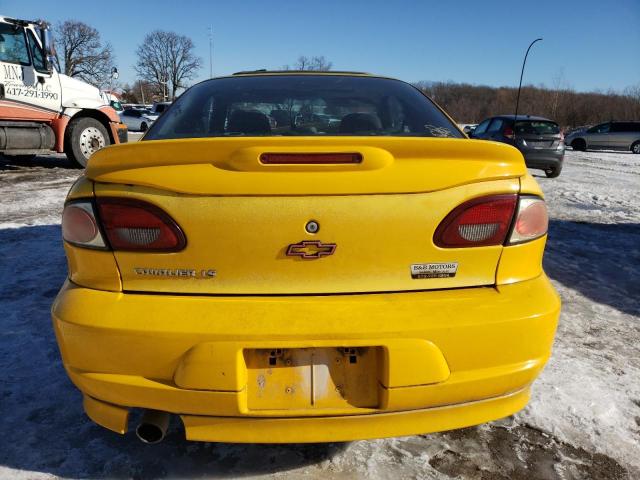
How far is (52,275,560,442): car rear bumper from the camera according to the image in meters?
1.45

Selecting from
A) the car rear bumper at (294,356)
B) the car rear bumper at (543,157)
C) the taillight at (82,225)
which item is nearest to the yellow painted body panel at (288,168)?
the taillight at (82,225)

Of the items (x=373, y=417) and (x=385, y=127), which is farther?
(x=385, y=127)

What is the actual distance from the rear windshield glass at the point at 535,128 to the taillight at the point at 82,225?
10711 millimetres

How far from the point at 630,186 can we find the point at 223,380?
36.4 feet

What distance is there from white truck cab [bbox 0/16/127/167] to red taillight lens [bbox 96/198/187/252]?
839 cm

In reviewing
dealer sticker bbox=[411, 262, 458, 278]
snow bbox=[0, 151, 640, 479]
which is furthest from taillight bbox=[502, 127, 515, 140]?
dealer sticker bbox=[411, 262, 458, 278]

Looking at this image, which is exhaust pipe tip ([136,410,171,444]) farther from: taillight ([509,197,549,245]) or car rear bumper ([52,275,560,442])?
taillight ([509,197,549,245])

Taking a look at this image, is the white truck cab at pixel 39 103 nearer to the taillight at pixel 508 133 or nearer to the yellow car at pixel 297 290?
the yellow car at pixel 297 290

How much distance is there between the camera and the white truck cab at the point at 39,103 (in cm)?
818

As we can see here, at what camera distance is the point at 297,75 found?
272cm

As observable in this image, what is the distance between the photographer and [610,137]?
928 inches

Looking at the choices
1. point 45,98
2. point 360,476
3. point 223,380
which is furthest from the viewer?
point 45,98

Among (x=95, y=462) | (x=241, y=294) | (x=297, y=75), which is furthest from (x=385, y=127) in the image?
(x=95, y=462)

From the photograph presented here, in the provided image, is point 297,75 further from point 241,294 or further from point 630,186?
point 630,186
